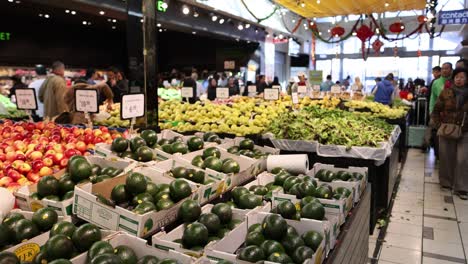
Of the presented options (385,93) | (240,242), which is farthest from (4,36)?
(240,242)

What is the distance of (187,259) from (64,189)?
111 centimetres

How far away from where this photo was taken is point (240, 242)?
2.04 metres

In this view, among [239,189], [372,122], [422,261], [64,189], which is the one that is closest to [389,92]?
[372,122]

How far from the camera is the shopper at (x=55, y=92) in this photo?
580cm

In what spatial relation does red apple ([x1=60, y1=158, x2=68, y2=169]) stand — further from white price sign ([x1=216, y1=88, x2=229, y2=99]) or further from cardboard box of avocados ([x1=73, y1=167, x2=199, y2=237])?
white price sign ([x1=216, y1=88, x2=229, y2=99])

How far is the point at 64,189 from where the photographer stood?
2.38 meters

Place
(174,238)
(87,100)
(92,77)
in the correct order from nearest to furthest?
(174,238) → (87,100) → (92,77)

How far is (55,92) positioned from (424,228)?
5157mm

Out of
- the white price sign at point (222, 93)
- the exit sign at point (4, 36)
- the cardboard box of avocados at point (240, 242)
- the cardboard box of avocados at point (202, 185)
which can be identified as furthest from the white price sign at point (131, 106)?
the exit sign at point (4, 36)

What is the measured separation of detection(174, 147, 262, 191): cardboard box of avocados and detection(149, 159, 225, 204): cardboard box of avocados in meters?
0.04

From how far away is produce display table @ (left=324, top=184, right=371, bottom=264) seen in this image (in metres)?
2.16

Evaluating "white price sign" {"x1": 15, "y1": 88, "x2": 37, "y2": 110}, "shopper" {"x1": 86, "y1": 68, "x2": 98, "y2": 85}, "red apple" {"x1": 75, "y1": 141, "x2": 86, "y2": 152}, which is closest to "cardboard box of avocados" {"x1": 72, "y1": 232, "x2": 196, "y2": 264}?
"red apple" {"x1": 75, "y1": 141, "x2": 86, "y2": 152}

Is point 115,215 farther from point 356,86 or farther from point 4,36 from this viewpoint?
point 356,86

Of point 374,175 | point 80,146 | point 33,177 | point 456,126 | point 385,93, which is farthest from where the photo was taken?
point 385,93
